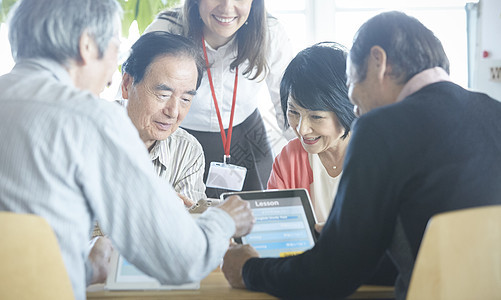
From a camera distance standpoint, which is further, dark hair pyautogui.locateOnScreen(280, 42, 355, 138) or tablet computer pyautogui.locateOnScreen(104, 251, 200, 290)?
dark hair pyautogui.locateOnScreen(280, 42, 355, 138)

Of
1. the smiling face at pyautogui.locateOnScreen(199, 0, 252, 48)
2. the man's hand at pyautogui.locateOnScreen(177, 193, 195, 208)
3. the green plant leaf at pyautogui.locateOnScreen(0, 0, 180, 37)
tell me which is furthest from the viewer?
the green plant leaf at pyautogui.locateOnScreen(0, 0, 180, 37)

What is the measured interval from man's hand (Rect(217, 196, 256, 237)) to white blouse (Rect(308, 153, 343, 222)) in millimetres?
805

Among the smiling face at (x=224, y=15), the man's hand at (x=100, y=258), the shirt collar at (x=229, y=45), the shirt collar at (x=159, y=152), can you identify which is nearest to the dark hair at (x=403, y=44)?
the man's hand at (x=100, y=258)

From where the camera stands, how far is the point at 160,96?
82.5 inches

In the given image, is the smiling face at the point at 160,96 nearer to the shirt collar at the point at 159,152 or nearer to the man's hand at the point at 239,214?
the shirt collar at the point at 159,152

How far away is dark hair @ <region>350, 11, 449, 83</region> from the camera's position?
1330 millimetres

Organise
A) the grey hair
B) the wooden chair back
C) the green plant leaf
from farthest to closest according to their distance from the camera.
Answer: the green plant leaf
the grey hair
the wooden chair back

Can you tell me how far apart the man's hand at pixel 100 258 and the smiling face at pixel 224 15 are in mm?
1329

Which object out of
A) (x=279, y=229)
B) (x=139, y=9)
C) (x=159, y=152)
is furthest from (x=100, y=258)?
(x=139, y=9)

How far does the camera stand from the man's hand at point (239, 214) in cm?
132

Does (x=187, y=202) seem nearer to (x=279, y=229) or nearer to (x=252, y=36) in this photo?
(x=279, y=229)

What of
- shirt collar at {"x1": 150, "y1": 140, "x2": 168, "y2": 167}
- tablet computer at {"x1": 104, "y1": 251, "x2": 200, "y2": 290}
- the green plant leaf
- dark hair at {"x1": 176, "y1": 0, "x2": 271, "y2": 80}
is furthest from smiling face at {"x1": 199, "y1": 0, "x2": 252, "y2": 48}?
tablet computer at {"x1": 104, "y1": 251, "x2": 200, "y2": 290}

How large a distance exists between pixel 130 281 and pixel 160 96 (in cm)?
92

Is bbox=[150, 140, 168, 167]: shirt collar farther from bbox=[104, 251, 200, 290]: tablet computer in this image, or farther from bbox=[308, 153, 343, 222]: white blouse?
bbox=[104, 251, 200, 290]: tablet computer
